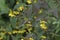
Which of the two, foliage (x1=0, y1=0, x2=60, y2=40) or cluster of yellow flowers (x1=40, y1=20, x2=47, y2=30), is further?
cluster of yellow flowers (x1=40, y1=20, x2=47, y2=30)

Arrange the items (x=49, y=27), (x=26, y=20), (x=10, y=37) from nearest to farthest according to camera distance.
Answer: (x=26, y=20) < (x=49, y=27) < (x=10, y=37)

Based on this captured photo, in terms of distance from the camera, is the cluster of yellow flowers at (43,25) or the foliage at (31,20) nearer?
the foliage at (31,20)

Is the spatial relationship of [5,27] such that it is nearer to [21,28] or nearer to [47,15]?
[21,28]

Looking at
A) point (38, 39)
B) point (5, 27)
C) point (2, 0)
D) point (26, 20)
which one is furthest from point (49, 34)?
point (2, 0)

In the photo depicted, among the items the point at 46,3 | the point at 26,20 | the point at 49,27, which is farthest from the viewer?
the point at 49,27

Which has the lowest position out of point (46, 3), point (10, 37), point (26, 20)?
point (10, 37)

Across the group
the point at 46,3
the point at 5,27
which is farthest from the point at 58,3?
the point at 5,27

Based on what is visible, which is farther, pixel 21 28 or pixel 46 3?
pixel 21 28

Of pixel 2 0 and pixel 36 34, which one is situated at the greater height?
pixel 2 0

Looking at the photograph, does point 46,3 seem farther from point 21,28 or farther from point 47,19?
point 21,28
